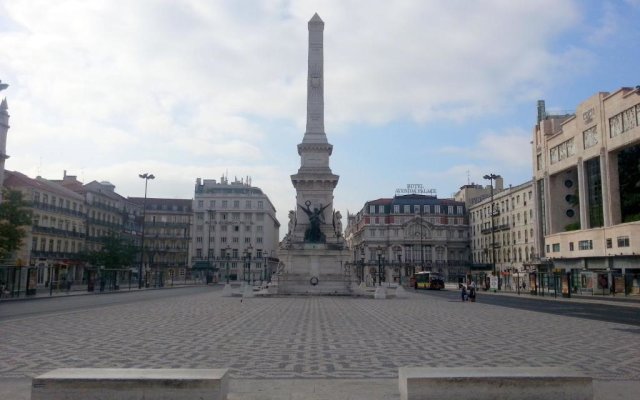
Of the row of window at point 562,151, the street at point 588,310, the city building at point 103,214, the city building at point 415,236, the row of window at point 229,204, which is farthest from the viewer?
the row of window at point 229,204

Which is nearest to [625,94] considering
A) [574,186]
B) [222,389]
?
[574,186]

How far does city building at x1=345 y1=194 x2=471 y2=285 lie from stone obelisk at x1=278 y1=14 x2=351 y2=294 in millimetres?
61710

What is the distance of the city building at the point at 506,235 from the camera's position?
85.4 meters

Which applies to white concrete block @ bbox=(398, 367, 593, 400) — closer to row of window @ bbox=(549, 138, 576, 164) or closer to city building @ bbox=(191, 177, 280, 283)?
row of window @ bbox=(549, 138, 576, 164)

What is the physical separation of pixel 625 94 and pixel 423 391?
55.6 metres

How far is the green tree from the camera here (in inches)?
1698

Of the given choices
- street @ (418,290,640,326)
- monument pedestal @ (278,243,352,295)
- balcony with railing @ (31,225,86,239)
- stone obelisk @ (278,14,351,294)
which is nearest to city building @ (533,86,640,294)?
street @ (418,290,640,326)

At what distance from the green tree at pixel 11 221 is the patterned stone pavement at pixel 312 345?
2479cm

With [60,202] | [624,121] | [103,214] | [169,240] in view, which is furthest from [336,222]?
[169,240]

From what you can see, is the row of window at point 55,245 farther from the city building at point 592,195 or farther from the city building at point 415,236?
the city building at point 592,195

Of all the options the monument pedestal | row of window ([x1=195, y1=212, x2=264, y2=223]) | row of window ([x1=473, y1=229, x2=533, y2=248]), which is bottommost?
the monument pedestal

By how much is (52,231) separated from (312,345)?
65.7 m

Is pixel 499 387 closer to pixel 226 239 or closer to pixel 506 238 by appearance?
pixel 506 238

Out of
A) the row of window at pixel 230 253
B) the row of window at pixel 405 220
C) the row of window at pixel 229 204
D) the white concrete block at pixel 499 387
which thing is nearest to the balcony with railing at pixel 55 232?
the row of window at pixel 230 253
